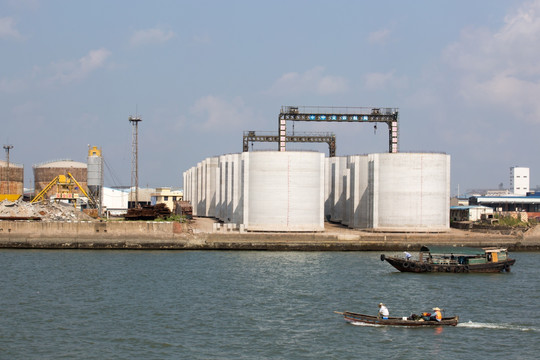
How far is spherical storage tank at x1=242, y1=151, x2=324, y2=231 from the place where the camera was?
8244 centimetres

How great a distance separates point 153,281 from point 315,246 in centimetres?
2903

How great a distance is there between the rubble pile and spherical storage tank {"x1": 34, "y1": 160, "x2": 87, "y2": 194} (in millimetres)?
68679

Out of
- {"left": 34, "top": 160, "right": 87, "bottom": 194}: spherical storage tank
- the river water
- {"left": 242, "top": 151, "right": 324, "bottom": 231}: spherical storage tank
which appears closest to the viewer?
the river water

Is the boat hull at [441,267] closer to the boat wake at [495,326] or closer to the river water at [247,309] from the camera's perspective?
the river water at [247,309]

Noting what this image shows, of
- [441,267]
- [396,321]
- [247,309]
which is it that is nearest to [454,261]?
[441,267]

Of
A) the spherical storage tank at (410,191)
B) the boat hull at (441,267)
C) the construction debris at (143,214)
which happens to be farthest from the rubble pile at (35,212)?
the boat hull at (441,267)

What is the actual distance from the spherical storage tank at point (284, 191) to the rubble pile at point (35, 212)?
2351cm

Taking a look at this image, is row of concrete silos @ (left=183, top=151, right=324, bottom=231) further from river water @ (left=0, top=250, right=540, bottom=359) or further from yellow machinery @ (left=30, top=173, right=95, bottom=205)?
yellow machinery @ (left=30, top=173, right=95, bottom=205)

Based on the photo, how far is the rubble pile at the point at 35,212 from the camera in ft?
288

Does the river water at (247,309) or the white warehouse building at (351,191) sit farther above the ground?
the white warehouse building at (351,191)

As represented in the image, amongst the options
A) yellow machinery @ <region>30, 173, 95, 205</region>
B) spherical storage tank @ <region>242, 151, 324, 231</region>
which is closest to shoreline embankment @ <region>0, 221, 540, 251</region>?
spherical storage tank @ <region>242, 151, 324, 231</region>

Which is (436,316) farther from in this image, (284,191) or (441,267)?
(284,191)

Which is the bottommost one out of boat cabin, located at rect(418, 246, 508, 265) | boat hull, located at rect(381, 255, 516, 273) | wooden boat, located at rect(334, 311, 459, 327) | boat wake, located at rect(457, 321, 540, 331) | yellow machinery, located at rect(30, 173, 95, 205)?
boat wake, located at rect(457, 321, 540, 331)

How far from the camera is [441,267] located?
62.8m
